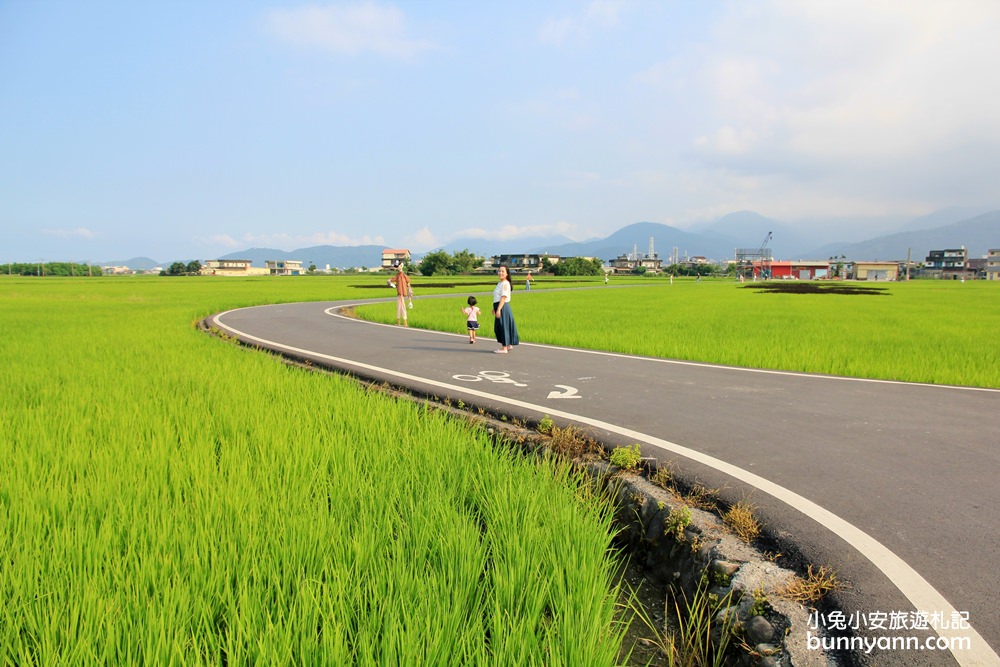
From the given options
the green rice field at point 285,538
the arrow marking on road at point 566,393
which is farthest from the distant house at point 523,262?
the green rice field at point 285,538

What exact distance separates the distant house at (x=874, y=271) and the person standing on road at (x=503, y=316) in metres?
142

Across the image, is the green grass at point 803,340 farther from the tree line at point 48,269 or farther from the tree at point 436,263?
the tree line at point 48,269

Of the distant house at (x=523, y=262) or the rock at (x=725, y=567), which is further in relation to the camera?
the distant house at (x=523, y=262)

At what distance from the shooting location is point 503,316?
1036 centimetres

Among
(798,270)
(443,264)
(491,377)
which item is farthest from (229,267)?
(491,377)

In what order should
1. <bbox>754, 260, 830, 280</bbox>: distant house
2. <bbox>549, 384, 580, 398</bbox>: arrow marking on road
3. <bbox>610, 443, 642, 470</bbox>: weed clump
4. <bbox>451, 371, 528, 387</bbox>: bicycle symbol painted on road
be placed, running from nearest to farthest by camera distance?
<bbox>610, 443, 642, 470</bbox>: weed clump → <bbox>549, 384, 580, 398</bbox>: arrow marking on road → <bbox>451, 371, 528, 387</bbox>: bicycle symbol painted on road → <bbox>754, 260, 830, 280</bbox>: distant house

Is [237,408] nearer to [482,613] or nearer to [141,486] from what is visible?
[141,486]

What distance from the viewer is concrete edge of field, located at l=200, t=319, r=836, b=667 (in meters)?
2.30

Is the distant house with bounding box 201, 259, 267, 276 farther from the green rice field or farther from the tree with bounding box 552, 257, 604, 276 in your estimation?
the green rice field

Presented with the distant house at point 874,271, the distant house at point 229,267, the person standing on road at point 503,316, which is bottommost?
the distant house at point 874,271

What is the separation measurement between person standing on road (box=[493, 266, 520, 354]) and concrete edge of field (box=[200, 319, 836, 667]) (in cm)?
553

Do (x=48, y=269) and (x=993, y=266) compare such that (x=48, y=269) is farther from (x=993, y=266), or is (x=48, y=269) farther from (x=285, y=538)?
(x=993, y=266)

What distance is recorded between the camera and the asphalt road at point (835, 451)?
8.21 feet

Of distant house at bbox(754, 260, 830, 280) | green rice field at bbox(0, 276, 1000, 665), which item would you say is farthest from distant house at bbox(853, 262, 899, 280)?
green rice field at bbox(0, 276, 1000, 665)
